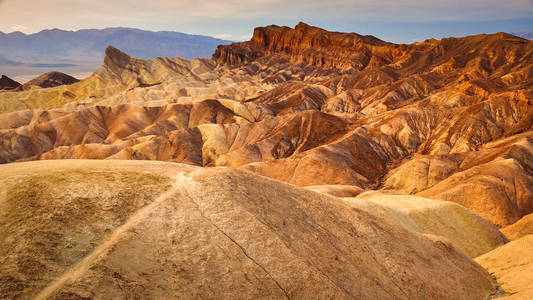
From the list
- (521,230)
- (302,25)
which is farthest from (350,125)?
(302,25)

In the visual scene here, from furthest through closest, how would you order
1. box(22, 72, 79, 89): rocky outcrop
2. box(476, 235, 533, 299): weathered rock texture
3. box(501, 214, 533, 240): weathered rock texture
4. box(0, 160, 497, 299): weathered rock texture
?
1. box(22, 72, 79, 89): rocky outcrop
2. box(501, 214, 533, 240): weathered rock texture
3. box(476, 235, 533, 299): weathered rock texture
4. box(0, 160, 497, 299): weathered rock texture

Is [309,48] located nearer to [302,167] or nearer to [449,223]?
[302,167]

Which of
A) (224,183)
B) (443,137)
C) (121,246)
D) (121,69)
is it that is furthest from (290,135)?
(121,69)

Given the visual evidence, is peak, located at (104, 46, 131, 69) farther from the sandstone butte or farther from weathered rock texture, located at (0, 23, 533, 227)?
weathered rock texture, located at (0, 23, 533, 227)

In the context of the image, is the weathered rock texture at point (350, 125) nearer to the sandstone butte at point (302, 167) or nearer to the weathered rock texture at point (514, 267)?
the sandstone butte at point (302, 167)

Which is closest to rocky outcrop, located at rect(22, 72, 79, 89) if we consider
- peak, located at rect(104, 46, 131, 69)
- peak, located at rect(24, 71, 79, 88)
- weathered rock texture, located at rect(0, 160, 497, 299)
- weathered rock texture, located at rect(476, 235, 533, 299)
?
peak, located at rect(24, 71, 79, 88)

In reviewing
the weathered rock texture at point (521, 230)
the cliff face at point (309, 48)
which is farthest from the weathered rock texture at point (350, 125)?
the weathered rock texture at point (521, 230)
